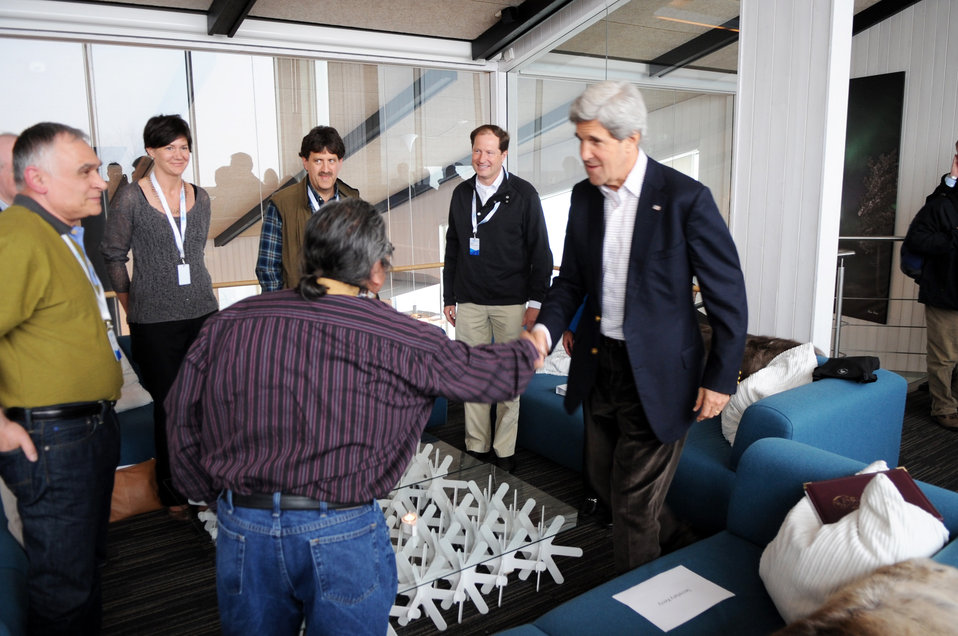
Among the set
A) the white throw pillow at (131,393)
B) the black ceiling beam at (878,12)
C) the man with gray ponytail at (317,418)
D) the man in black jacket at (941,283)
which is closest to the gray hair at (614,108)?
the man with gray ponytail at (317,418)

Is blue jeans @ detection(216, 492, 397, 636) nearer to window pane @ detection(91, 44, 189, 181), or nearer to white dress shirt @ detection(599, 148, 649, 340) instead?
white dress shirt @ detection(599, 148, 649, 340)

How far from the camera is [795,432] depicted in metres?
2.29

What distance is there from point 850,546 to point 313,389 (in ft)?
4.04

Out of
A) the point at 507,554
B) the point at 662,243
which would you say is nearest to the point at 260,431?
the point at 662,243

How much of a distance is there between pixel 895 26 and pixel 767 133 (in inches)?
136

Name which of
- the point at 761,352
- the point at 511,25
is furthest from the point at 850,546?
the point at 511,25

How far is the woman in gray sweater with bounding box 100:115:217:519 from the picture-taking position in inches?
110

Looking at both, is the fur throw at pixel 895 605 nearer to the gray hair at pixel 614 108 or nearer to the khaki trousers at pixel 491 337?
the gray hair at pixel 614 108

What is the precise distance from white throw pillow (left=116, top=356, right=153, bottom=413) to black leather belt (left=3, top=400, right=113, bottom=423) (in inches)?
80.3

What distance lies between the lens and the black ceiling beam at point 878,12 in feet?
18.5

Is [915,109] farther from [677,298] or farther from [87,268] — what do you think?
[87,268]

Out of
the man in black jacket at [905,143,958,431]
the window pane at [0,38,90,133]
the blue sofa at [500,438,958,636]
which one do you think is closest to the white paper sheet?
the blue sofa at [500,438,958,636]

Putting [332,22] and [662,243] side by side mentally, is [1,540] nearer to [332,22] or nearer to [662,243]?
[662,243]

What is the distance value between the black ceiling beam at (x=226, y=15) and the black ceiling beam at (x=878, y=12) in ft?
16.5
